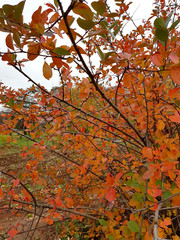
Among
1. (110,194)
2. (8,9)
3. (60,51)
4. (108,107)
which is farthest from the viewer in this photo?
(108,107)

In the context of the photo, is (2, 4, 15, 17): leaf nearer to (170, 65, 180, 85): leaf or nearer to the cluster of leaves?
the cluster of leaves

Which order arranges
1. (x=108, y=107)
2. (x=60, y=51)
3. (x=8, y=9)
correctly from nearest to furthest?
(x=8, y=9), (x=60, y=51), (x=108, y=107)

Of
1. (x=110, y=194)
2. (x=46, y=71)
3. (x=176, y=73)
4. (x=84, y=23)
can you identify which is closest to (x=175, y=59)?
(x=176, y=73)

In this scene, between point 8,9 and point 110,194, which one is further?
point 110,194

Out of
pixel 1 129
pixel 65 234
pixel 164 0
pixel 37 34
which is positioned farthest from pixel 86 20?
pixel 65 234

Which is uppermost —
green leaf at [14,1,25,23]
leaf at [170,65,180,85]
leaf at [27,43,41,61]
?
green leaf at [14,1,25,23]

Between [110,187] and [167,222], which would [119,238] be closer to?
[167,222]

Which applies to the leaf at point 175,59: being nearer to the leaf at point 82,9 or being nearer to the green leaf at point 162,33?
the green leaf at point 162,33

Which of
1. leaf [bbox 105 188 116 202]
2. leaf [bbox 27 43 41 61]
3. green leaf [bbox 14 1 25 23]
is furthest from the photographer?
leaf [bbox 105 188 116 202]

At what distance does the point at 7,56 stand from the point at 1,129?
1496 millimetres

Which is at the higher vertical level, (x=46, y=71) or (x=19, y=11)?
(x=19, y=11)

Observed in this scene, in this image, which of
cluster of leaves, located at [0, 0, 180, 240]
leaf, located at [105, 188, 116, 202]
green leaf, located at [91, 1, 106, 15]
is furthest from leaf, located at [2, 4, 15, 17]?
leaf, located at [105, 188, 116, 202]

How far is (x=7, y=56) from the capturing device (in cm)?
67

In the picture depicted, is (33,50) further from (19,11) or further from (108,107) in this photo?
(108,107)
